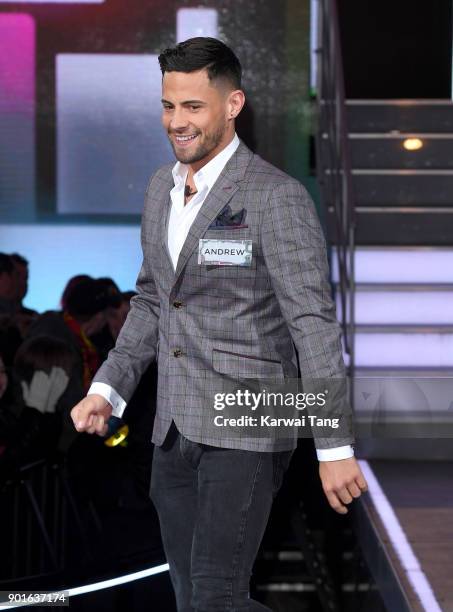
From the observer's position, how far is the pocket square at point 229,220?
7.78ft

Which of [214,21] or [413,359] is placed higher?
[214,21]

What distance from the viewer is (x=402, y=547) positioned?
4180 mm

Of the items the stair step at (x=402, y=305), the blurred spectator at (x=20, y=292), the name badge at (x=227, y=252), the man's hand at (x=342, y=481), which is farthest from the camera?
the blurred spectator at (x=20, y=292)

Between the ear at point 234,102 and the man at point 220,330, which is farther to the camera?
the ear at point 234,102

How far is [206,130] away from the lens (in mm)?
2395

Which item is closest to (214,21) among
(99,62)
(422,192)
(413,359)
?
(99,62)

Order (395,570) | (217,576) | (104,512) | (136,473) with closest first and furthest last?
(217,576) < (395,570) < (136,473) < (104,512)

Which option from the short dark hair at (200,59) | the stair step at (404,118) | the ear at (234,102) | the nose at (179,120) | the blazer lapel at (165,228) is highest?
the stair step at (404,118)

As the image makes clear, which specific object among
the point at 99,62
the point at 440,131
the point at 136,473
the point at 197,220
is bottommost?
the point at 136,473

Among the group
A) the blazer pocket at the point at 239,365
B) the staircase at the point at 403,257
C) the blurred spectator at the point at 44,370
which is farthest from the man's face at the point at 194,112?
the staircase at the point at 403,257

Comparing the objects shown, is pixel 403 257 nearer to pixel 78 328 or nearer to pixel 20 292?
pixel 78 328

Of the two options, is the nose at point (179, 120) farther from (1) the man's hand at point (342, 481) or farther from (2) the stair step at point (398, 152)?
(2) the stair step at point (398, 152)

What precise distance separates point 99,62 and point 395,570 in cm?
492

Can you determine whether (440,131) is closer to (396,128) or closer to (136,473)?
(396,128)
